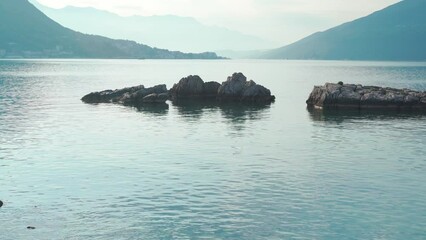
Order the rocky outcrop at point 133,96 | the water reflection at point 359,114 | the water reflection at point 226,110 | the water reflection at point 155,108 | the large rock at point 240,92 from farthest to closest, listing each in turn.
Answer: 1. the large rock at point 240,92
2. the rocky outcrop at point 133,96
3. the water reflection at point 155,108
4. the water reflection at point 226,110
5. the water reflection at point 359,114

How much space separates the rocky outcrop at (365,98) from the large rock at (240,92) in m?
14.5

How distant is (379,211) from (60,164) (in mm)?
29865

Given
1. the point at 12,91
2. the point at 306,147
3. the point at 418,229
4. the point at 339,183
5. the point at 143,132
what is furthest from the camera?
the point at 12,91

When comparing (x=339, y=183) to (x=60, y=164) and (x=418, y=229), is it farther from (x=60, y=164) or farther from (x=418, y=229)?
(x=60, y=164)

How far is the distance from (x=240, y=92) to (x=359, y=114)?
32017 millimetres

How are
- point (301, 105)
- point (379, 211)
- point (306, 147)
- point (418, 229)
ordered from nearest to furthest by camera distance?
point (418, 229) → point (379, 211) → point (306, 147) → point (301, 105)

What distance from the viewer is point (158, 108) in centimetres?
10500

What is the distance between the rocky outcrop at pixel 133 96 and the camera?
113312 millimetres

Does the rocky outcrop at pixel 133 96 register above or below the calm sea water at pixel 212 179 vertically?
above

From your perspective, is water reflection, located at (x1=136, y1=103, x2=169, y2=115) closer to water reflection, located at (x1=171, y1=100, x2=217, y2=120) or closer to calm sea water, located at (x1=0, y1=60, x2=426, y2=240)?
water reflection, located at (x1=171, y1=100, x2=217, y2=120)

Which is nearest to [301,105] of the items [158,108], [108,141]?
[158,108]

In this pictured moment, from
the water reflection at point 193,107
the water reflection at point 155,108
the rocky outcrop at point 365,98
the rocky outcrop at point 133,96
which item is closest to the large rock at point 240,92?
the water reflection at point 193,107

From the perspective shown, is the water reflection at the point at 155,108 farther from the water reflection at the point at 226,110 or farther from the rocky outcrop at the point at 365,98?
the rocky outcrop at the point at 365,98

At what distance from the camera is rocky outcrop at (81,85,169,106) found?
113312 mm
